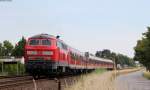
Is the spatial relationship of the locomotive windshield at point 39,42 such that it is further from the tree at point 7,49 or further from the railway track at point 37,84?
the tree at point 7,49

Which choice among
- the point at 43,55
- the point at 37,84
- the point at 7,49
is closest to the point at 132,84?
the point at 43,55

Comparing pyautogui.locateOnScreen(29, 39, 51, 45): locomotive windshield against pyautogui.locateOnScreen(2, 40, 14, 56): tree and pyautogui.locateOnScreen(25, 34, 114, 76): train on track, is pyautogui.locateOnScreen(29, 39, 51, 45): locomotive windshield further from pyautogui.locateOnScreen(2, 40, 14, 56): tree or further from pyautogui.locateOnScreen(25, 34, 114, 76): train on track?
pyautogui.locateOnScreen(2, 40, 14, 56): tree

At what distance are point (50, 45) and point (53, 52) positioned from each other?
2.35ft

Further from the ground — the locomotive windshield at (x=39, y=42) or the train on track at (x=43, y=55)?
the locomotive windshield at (x=39, y=42)

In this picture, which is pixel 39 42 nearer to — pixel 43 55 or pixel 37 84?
pixel 43 55

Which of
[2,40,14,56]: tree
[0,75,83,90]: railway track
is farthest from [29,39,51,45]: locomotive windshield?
[2,40,14,56]: tree

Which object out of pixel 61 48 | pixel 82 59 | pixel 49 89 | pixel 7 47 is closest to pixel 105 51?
pixel 7 47

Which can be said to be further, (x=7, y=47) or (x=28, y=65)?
(x=7, y=47)

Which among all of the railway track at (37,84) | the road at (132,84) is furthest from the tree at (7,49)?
the railway track at (37,84)

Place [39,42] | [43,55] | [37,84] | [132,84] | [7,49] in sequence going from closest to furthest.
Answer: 1. [37,84]
2. [43,55]
3. [132,84]
4. [39,42]
5. [7,49]

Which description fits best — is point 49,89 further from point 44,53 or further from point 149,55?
point 149,55

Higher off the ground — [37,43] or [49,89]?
[37,43]

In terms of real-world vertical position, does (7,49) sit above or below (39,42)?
above

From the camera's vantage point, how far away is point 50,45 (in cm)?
3375
